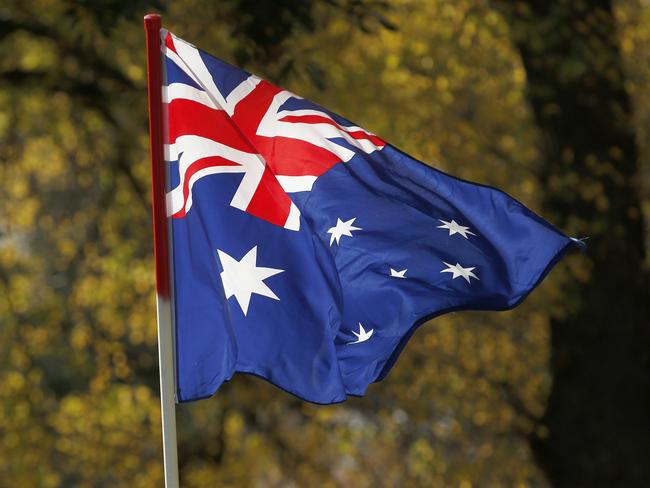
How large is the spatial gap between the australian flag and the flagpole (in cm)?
10

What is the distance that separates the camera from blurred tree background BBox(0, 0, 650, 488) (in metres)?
9.89

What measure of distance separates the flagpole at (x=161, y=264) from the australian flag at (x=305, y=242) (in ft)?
0.34

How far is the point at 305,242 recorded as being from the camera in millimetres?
4602

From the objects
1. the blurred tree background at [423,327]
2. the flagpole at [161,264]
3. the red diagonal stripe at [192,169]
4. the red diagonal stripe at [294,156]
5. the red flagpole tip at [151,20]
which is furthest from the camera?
the blurred tree background at [423,327]

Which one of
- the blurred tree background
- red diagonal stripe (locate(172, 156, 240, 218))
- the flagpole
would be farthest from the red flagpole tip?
the blurred tree background

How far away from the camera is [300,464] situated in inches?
488

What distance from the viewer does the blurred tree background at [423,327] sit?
32.4 ft

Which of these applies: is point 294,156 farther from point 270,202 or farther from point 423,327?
point 423,327

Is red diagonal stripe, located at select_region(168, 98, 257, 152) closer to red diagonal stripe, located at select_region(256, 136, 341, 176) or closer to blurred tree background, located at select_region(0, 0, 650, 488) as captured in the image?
red diagonal stripe, located at select_region(256, 136, 341, 176)

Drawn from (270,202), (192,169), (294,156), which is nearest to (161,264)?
(192,169)

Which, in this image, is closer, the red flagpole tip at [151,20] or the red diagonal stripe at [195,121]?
the red flagpole tip at [151,20]

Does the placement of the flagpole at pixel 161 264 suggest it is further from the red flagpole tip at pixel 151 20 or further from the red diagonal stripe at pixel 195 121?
the red diagonal stripe at pixel 195 121

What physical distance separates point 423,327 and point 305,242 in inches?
275

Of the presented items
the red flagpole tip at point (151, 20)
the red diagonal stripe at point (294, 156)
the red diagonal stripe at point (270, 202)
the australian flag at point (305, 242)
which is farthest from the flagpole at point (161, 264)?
the red diagonal stripe at point (294, 156)
